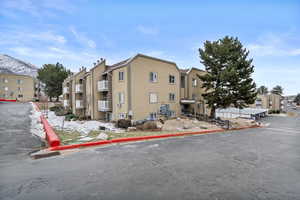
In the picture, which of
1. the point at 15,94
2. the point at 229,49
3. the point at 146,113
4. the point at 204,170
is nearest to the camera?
the point at 204,170

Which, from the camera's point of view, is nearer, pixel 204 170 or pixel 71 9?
pixel 204 170

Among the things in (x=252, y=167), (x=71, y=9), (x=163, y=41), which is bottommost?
(x=252, y=167)

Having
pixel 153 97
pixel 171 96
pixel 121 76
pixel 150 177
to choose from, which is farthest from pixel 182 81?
pixel 150 177

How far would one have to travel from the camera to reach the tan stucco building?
1683 cm

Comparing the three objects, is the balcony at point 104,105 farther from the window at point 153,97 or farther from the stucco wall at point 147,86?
the window at point 153,97

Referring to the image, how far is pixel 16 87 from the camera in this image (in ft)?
172

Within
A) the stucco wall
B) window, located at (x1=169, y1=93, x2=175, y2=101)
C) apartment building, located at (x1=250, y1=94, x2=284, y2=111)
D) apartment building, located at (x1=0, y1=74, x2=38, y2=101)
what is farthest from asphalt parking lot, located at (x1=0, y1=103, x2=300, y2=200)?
apartment building, located at (x1=250, y1=94, x2=284, y2=111)

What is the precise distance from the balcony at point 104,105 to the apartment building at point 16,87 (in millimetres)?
52212

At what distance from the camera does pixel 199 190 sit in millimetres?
3475

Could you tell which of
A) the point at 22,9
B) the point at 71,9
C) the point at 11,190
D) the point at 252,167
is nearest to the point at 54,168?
the point at 11,190

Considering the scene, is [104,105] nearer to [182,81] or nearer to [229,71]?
[182,81]

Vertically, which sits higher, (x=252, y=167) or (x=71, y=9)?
(x=71, y=9)

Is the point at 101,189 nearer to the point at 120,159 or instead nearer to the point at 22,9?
the point at 120,159

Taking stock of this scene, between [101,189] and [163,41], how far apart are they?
22772 millimetres
